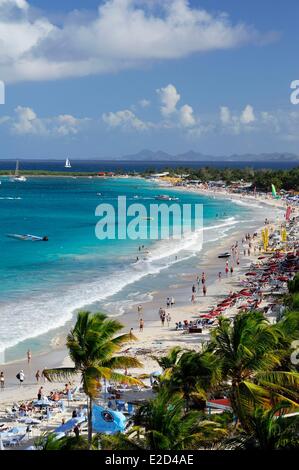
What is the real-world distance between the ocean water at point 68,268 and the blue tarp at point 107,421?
31.0ft

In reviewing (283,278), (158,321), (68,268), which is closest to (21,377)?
(158,321)

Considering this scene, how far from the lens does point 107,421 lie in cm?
1537

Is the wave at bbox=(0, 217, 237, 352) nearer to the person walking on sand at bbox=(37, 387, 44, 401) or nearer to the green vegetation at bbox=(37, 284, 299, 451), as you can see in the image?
the person walking on sand at bbox=(37, 387, 44, 401)

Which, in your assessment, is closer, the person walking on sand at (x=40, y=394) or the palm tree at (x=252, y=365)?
the palm tree at (x=252, y=365)

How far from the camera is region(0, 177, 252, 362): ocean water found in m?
29.3

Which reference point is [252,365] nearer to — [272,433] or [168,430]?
[168,430]

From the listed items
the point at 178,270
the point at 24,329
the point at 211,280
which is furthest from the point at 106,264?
the point at 24,329

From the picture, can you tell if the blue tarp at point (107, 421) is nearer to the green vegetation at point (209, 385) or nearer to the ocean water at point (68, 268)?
the green vegetation at point (209, 385)

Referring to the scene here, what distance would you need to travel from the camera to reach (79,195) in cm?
12169

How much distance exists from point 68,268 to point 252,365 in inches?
1209

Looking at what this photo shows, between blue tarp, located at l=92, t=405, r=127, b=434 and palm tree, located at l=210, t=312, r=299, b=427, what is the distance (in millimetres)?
3526

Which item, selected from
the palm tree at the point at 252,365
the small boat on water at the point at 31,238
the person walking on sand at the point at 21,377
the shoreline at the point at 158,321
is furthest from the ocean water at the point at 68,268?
the palm tree at the point at 252,365

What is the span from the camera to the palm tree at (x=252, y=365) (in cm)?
1102
